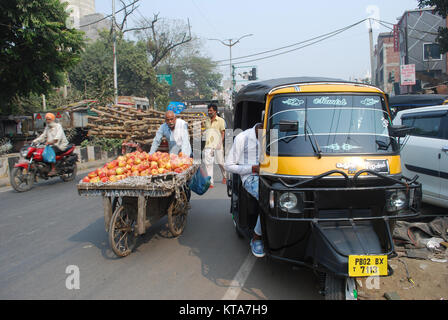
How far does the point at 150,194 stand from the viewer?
4328mm

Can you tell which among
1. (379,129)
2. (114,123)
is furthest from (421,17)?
(379,129)

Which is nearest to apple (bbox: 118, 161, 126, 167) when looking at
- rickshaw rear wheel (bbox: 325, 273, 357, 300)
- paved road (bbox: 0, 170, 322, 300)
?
paved road (bbox: 0, 170, 322, 300)

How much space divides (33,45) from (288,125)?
42.1 feet

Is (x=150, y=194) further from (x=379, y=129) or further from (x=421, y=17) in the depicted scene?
(x=421, y=17)

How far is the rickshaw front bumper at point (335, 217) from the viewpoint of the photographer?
3031 mm

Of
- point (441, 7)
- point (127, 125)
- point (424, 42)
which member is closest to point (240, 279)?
point (127, 125)

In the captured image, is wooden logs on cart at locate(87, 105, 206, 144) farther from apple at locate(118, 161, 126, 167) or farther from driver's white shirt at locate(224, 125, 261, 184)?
driver's white shirt at locate(224, 125, 261, 184)

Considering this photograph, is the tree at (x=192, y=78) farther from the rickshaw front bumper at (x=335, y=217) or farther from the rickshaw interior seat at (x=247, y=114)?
the rickshaw front bumper at (x=335, y=217)

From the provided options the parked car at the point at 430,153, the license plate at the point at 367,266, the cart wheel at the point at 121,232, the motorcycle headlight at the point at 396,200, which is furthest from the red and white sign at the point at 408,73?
the license plate at the point at 367,266

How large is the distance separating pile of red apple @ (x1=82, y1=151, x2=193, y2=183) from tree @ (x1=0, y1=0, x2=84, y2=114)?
9933 mm

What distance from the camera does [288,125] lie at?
3.60m

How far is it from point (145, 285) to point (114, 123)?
868cm

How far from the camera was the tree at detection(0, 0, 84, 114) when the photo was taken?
1241 centimetres
